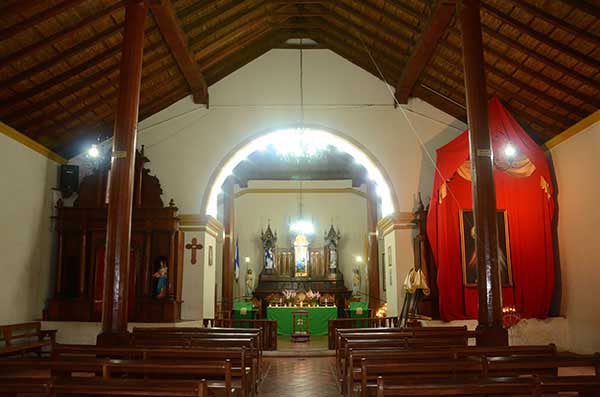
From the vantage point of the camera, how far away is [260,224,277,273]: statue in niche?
708 inches

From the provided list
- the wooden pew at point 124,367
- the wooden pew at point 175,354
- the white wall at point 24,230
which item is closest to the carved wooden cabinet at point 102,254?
the white wall at point 24,230

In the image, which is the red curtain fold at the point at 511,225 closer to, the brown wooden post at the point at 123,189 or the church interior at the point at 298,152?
the church interior at the point at 298,152

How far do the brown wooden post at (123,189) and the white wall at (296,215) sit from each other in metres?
11.3

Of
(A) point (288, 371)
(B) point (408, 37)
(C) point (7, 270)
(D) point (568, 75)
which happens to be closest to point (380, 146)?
(B) point (408, 37)

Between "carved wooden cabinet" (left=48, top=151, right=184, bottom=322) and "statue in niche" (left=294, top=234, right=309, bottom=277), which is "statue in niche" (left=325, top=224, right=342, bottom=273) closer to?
"statue in niche" (left=294, top=234, right=309, bottom=277)

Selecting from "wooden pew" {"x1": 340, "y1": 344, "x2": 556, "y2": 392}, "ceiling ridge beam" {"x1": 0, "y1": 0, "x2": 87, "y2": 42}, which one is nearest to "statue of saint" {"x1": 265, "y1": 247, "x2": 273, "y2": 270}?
"ceiling ridge beam" {"x1": 0, "y1": 0, "x2": 87, "y2": 42}

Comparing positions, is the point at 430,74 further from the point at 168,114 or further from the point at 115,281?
the point at 115,281

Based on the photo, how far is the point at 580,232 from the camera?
878 cm

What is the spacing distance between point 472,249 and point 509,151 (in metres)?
1.92

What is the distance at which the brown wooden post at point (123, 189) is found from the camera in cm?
637

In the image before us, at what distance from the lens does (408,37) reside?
30.6 feet

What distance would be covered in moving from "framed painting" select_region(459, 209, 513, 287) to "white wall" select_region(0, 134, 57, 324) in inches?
317

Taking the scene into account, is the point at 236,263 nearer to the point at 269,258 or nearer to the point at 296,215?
the point at 269,258

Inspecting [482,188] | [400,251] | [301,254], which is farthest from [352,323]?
[301,254]
